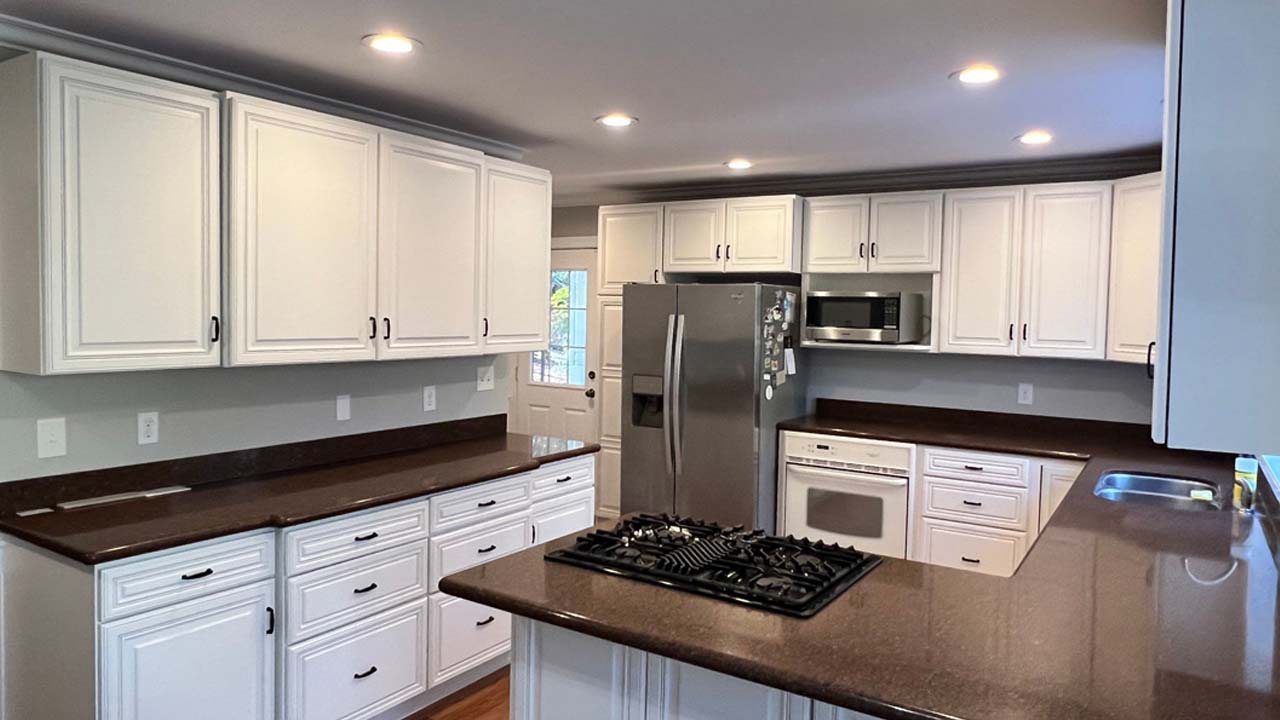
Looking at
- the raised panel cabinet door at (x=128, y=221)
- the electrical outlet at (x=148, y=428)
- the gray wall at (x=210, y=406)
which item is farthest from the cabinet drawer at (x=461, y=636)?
the raised panel cabinet door at (x=128, y=221)

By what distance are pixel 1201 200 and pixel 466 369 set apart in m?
3.20

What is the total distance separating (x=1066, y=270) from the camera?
13.9 feet

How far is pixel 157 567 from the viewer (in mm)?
2307

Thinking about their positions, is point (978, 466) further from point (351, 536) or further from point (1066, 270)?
point (351, 536)

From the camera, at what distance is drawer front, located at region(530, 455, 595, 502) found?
3648mm

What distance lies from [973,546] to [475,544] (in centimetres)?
249

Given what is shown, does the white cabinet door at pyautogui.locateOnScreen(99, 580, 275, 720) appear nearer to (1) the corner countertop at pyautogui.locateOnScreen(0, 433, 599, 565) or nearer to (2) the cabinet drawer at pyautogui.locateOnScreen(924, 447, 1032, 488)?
(1) the corner countertop at pyautogui.locateOnScreen(0, 433, 599, 565)

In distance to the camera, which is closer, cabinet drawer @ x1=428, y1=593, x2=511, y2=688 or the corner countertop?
the corner countertop

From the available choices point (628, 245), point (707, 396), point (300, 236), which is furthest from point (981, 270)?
point (300, 236)

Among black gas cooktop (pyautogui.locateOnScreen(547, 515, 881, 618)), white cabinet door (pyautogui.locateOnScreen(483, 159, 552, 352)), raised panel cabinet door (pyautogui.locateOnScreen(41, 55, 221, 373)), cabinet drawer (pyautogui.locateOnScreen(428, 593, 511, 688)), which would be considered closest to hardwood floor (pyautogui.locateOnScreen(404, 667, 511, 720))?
cabinet drawer (pyautogui.locateOnScreen(428, 593, 511, 688))

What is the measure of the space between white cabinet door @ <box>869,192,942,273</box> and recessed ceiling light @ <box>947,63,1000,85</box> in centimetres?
178

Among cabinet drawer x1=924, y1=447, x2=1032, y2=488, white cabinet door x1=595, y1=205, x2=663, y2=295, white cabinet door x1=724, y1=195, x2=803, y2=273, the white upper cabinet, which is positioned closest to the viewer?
the white upper cabinet

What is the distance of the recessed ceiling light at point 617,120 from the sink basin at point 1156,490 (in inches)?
90.4

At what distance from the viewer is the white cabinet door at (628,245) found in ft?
17.6
